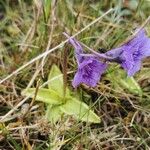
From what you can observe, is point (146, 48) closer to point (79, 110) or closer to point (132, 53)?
point (132, 53)

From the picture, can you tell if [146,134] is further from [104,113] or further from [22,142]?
[22,142]

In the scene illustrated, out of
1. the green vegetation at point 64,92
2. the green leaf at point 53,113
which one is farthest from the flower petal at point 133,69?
the green leaf at point 53,113

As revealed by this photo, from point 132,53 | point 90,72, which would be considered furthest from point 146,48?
point 90,72

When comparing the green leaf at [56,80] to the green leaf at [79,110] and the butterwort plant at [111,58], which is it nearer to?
the green leaf at [79,110]

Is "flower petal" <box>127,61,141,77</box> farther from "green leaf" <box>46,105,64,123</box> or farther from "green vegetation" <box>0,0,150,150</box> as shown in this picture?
"green leaf" <box>46,105,64,123</box>

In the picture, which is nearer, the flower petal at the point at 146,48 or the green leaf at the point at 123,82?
the flower petal at the point at 146,48

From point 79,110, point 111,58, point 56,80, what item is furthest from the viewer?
point 56,80
